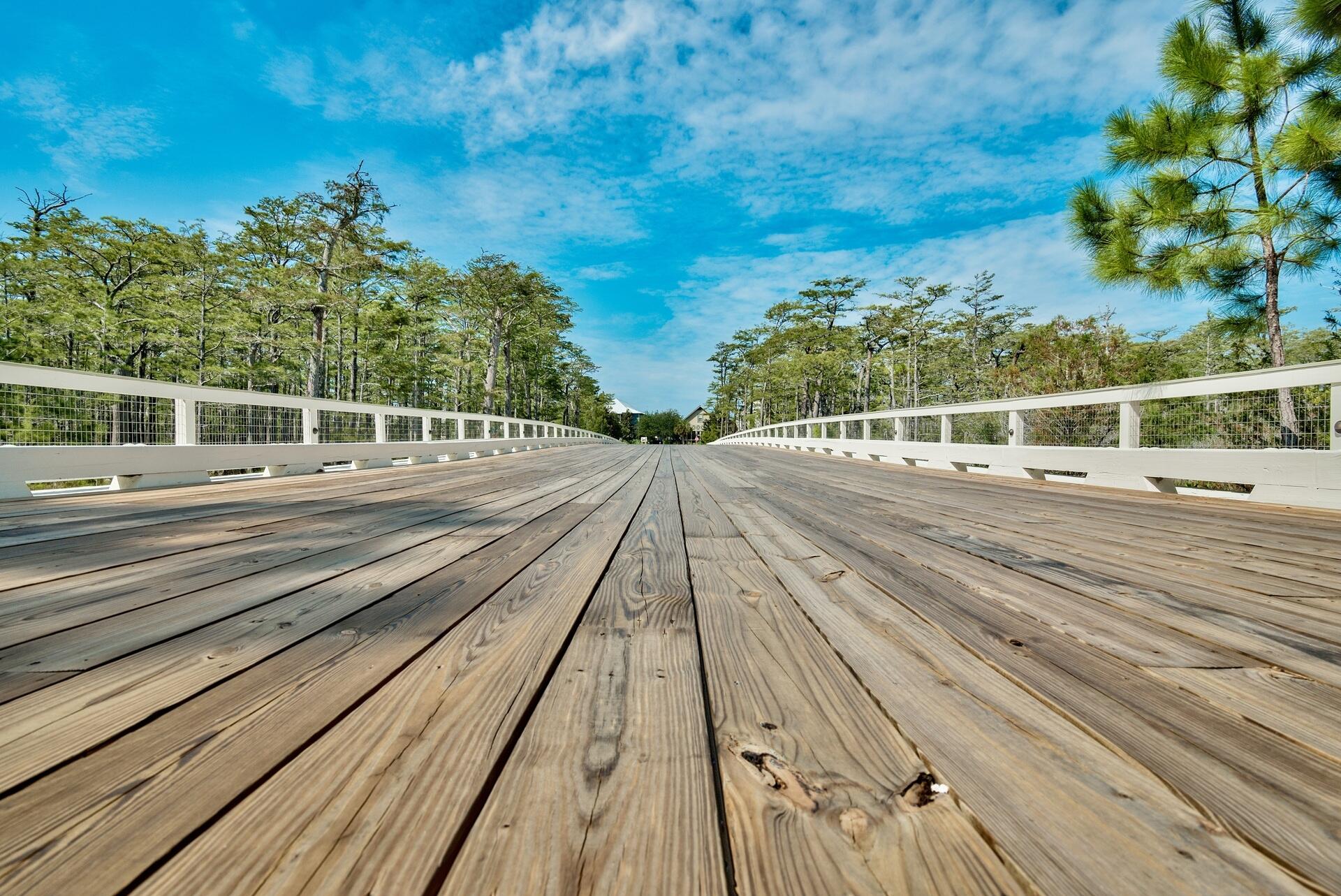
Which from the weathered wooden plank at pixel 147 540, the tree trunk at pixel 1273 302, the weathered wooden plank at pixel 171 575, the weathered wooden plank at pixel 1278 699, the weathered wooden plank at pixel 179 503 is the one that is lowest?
the weathered wooden plank at pixel 1278 699

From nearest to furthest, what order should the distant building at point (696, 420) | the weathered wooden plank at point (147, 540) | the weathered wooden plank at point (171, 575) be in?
the weathered wooden plank at point (171, 575) → the weathered wooden plank at point (147, 540) → the distant building at point (696, 420)

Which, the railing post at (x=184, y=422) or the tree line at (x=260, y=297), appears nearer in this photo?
the railing post at (x=184, y=422)

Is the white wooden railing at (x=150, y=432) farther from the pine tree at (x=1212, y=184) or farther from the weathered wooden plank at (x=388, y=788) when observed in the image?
the pine tree at (x=1212, y=184)

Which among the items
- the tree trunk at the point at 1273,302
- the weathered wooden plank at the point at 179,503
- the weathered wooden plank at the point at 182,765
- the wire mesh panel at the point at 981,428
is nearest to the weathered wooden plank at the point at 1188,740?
the weathered wooden plank at the point at 182,765

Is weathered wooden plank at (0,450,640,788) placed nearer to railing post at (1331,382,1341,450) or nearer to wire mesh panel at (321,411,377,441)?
railing post at (1331,382,1341,450)

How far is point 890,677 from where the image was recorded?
0.89 meters

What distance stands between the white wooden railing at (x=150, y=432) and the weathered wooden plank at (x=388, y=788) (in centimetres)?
369

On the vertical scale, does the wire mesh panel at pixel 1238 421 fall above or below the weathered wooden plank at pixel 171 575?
above

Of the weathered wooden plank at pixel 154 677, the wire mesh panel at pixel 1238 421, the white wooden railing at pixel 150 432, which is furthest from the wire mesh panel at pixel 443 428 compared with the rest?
the wire mesh panel at pixel 1238 421

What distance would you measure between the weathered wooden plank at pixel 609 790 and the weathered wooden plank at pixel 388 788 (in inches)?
1.5

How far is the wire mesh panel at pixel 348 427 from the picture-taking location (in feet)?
18.1

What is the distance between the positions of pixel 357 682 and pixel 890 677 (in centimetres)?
92

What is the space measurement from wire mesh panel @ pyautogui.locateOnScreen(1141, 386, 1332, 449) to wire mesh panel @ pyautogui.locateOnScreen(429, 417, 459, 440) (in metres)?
8.36

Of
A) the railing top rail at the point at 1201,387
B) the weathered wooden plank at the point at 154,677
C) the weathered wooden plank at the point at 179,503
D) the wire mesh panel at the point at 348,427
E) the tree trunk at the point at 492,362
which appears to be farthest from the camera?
the tree trunk at the point at 492,362
